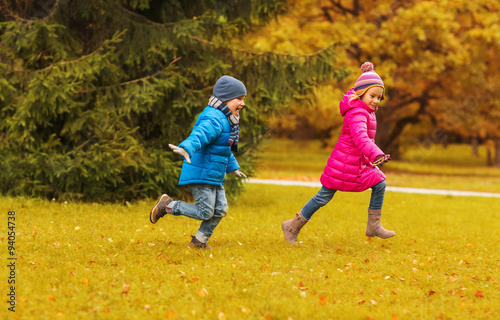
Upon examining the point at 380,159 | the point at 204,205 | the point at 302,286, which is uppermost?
the point at 380,159

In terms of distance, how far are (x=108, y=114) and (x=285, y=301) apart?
5183mm

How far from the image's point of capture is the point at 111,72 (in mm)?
8688

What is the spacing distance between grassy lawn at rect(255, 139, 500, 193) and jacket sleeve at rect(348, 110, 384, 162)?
429 cm

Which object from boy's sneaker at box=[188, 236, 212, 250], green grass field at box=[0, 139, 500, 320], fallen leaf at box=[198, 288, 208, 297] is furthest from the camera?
boy's sneaker at box=[188, 236, 212, 250]

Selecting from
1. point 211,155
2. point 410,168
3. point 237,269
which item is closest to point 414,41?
point 410,168

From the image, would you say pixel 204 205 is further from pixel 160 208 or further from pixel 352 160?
pixel 352 160

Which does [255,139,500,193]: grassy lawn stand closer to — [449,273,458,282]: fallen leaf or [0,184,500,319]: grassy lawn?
[0,184,500,319]: grassy lawn

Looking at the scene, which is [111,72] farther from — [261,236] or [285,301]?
[285,301]

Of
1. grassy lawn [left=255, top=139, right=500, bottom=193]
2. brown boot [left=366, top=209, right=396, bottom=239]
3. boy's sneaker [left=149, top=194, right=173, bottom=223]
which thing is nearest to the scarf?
boy's sneaker [left=149, top=194, right=173, bottom=223]

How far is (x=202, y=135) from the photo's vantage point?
16.1 feet

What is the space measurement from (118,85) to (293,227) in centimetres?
412

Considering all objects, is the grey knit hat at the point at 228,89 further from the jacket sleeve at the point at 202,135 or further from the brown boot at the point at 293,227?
the brown boot at the point at 293,227

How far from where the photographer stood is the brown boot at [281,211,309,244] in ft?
19.9

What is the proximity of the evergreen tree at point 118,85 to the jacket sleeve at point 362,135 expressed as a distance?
360cm
